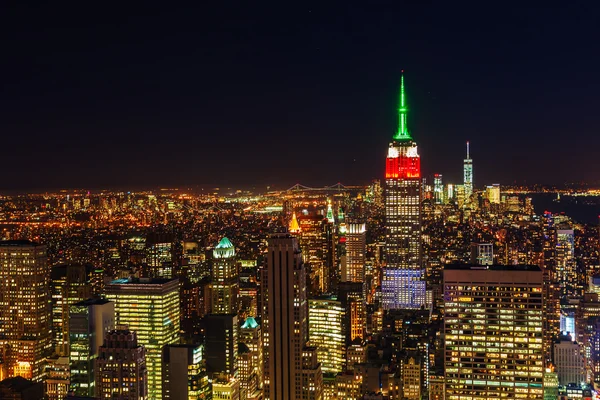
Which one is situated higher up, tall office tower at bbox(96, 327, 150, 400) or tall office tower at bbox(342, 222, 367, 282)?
tall office tower at bbox(342, 222, 367, 282)

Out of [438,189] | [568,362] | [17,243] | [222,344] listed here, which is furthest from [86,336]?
[438,189]

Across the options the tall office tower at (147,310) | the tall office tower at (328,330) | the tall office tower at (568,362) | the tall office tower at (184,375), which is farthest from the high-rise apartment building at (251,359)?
the tall office tower at (568,362)

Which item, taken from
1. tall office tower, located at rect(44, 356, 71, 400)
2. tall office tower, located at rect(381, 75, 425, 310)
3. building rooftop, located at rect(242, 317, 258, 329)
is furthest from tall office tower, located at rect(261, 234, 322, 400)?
tall office tower, located at rect(381, 75, 425, 310)

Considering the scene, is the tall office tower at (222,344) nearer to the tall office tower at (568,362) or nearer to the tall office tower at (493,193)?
the tall office tower at (568,362)

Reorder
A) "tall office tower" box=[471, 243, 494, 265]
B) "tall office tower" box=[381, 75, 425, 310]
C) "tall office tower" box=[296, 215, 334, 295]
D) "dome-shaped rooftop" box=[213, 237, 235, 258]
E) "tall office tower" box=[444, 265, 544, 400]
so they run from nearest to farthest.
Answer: "tall office tower" box=[444, 265, 544, 400] → "tall office tower" box=[471, 243, 494, 265] → "tall office tower" box=[296, 215, 334, 295] → "dome-shaped rooftop" box=[213, 237, 235, 258] → "tall office tower" box=[381, 75, 425, 310]

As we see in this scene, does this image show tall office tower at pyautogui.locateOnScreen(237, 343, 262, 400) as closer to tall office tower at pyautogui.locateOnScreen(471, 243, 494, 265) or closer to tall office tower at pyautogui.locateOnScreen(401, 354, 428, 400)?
tall office tower at pyautogui.locateOnScreen(401, 354, 428, 400)

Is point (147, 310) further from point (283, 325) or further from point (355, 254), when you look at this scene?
point (355, 254)

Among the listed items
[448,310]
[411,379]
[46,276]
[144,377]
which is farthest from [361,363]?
[46,276]
